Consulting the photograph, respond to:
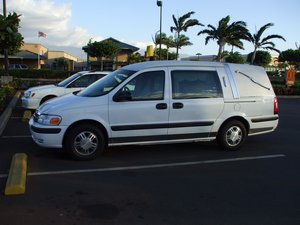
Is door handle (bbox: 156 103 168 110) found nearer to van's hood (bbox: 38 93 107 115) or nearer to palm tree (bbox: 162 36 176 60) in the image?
van's hood (bbox: 38 93 107 115)

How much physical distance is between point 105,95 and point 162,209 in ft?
9.41

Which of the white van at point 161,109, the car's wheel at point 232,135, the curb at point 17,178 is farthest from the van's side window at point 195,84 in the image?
the curb at point 17,178

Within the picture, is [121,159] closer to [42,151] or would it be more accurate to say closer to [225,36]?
[42,151]

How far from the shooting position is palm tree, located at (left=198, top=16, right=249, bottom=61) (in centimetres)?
4150

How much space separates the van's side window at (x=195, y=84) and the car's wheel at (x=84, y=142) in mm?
1606

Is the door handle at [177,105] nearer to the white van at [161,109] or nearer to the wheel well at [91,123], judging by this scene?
the white van at [161,109]

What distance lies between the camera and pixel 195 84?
7.72 meters

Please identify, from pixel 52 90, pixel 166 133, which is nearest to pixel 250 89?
pixel 166 133

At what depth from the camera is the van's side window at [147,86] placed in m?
7.27

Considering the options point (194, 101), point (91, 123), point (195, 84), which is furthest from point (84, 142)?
point (195, 84)

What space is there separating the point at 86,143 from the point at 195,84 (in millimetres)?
2371

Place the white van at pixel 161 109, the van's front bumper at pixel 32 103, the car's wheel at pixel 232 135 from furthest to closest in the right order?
the van's front bumper at pixel 32 103, the car's wheel at pixel 232 135, the white van at pixel 161 109

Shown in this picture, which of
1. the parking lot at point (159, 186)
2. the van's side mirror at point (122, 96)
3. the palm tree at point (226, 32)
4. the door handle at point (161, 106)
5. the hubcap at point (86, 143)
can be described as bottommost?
the parking lot at point (159, 186)

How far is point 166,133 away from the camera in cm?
745
